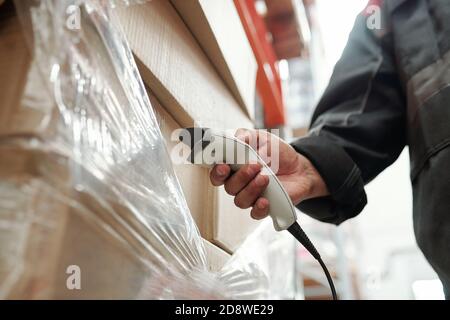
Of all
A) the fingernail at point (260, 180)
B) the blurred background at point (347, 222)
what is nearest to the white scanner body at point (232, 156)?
the fingernail at point (260, 180)

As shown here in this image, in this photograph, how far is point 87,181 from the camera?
218 mm

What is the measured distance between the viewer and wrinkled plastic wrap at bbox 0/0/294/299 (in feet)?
0.65

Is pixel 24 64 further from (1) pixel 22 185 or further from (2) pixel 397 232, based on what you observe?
(2) pixel 397 232

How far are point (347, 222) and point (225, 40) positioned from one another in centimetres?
194

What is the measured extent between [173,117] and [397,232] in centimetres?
316

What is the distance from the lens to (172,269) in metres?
0.30

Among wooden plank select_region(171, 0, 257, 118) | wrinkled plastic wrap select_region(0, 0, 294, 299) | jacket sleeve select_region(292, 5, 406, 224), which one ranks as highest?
wooden plank select_region(171, 0, 257, 118)

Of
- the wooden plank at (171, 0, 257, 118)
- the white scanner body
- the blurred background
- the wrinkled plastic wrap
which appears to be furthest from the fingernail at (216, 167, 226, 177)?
the blurred background

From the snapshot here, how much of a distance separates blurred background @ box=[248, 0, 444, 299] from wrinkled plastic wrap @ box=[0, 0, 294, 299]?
631 mm

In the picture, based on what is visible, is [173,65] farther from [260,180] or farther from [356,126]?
[356,126]

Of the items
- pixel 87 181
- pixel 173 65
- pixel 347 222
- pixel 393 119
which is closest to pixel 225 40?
pixel 173 65

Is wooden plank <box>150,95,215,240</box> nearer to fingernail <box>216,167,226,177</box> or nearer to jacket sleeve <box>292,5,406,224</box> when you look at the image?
fingernail <box>216,167,226,177</box>

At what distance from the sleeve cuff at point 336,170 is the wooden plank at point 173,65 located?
151 mm
